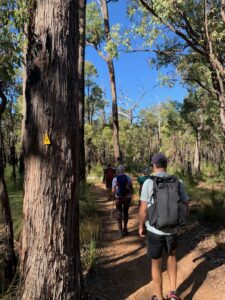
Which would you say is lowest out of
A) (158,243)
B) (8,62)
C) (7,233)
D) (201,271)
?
(201,271)

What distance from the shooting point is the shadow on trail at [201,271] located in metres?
5.17

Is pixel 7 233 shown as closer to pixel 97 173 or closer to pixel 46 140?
pixel 46 140

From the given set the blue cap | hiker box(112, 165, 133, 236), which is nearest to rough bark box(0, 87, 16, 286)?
the blue cap

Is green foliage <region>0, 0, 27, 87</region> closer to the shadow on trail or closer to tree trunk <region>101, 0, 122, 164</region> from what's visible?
the shadow on trail

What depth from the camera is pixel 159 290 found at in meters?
4.35

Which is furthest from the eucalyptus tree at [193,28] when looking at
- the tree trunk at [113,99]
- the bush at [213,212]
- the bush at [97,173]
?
the bush at [97,173]

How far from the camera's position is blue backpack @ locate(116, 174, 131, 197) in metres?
7.46

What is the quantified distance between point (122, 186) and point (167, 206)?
3.52 m

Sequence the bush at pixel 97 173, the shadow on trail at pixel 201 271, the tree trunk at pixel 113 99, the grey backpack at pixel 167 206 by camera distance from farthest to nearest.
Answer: the bush at pixel 97 173
the tree trunk at pixel 113 99
the shadow on trail at pixel 201 271
the grey backpack at pixel 167 206

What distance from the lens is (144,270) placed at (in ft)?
18.8

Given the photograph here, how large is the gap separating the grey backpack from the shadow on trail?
5.23 feet

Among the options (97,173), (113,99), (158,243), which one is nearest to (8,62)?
(158,243)

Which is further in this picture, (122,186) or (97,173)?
(97,173)

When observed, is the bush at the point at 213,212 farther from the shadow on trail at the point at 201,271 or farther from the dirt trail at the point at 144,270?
the shadow on trail at the point at 201,271
